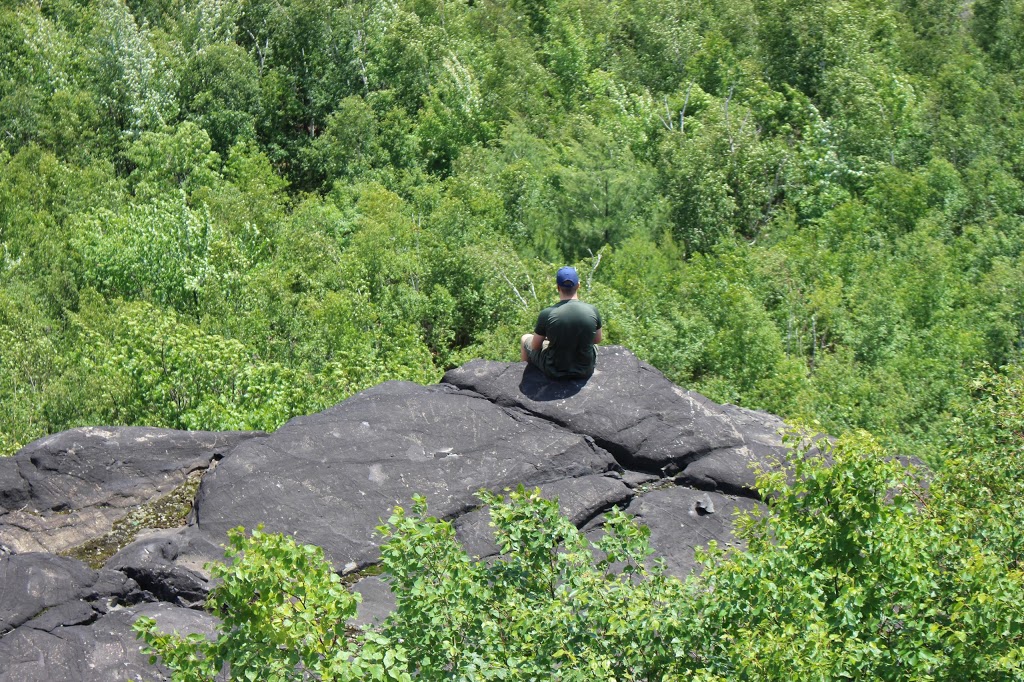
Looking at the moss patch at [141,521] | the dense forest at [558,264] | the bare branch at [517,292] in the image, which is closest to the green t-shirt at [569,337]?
the dense forest at [558,264]

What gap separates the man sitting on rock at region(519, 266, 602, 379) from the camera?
1273 centimetres

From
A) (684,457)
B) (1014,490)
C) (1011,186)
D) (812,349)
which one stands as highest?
(1014,490)

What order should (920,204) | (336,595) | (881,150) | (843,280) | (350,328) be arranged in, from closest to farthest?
(336,595)
(350,328)
(843,280)
(920,204)
(881,150)

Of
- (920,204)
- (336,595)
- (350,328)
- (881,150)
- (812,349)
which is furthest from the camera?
(881,150)

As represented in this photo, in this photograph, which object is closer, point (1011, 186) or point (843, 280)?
point (843, 280)

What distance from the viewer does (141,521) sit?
12328mm

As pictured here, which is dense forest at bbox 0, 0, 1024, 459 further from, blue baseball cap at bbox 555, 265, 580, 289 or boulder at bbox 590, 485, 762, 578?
boulder at bbox 590, 485, 762, 578

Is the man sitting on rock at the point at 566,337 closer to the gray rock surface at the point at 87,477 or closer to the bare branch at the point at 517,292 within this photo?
the gray rock surface at the point at 87,477

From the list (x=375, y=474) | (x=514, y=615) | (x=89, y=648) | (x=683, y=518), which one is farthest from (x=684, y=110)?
(x=514, y=615)

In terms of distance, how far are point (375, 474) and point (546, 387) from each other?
2.27m

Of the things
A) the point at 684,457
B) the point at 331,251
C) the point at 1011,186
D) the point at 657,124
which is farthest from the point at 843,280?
the point at 684,457

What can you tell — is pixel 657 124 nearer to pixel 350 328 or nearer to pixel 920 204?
pixel 920 204

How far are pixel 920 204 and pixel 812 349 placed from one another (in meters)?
7.55

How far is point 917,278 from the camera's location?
90.1 ft
